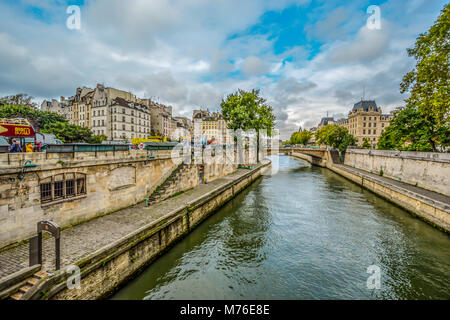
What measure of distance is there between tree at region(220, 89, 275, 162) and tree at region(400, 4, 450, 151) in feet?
71.2

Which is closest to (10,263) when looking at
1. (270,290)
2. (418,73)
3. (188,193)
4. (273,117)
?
(270,290)

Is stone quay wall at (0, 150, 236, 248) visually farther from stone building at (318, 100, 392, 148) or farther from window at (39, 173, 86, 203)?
stone building at (318, 100, 392, 148)

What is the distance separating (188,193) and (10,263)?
1155 centimetres

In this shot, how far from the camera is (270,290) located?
8484mm

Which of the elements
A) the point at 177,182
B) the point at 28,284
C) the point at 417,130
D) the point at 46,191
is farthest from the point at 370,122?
the point at 28,284

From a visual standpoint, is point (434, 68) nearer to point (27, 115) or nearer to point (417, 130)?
point (417, 130)

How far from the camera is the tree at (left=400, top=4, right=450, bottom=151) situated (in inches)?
575

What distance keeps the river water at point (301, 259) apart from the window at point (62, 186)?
5284 millimetres

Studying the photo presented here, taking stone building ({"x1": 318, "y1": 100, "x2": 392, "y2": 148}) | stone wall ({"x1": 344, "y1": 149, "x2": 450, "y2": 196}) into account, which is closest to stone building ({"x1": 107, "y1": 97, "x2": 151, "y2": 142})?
stone wall ({"x1": 344, "y1": 149, "x2": 450, "y2": 196})

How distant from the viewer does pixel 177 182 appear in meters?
17.1

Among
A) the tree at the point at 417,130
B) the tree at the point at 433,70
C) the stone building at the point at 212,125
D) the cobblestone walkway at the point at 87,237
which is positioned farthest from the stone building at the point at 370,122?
the cobblestone walkway at the point at 87,237

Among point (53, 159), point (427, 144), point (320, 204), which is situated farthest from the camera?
point (427, 144)

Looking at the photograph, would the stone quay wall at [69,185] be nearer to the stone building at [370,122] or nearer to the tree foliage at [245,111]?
the tree foliage at [245,111]
